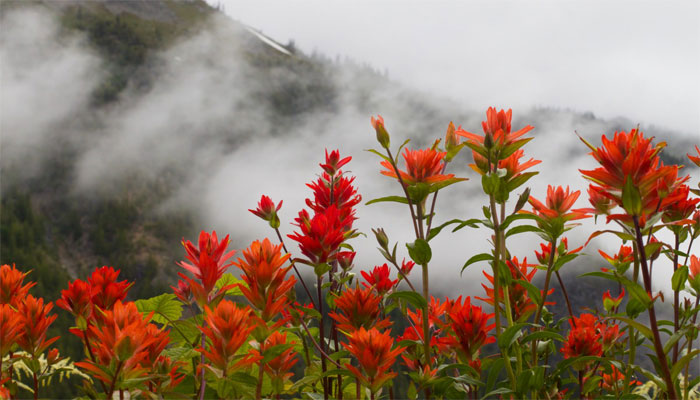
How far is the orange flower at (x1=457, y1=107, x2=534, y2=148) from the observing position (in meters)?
1.05

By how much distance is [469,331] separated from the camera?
1151mm

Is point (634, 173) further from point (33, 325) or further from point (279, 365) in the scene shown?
point (33, 325)

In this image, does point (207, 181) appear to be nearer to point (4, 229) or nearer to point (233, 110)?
point (233, 110)

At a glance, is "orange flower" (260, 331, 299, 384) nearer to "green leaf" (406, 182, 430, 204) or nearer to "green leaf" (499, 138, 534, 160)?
"green leaf" (406, 182, 430, 204)

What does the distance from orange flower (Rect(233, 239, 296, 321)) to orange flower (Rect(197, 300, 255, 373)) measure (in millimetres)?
52

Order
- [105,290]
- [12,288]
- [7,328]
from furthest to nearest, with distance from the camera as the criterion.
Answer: [12,288], [105,290], [7,328]

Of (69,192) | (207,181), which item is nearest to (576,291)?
(207,181)

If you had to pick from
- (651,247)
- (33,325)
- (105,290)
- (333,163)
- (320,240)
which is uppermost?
(333,163)

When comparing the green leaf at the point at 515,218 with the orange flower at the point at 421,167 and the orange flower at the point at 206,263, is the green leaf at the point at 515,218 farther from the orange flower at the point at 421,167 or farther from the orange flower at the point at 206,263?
the orange flower at the point at 206,263

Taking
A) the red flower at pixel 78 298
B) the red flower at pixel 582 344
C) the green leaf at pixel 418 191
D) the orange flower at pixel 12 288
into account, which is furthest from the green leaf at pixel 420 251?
the orange flower at pixel 12 288

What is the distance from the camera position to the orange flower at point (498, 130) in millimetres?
1047

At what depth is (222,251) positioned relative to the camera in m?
1.05

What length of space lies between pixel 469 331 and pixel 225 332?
0.59 metres

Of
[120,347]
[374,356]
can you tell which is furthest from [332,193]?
[120,347]
